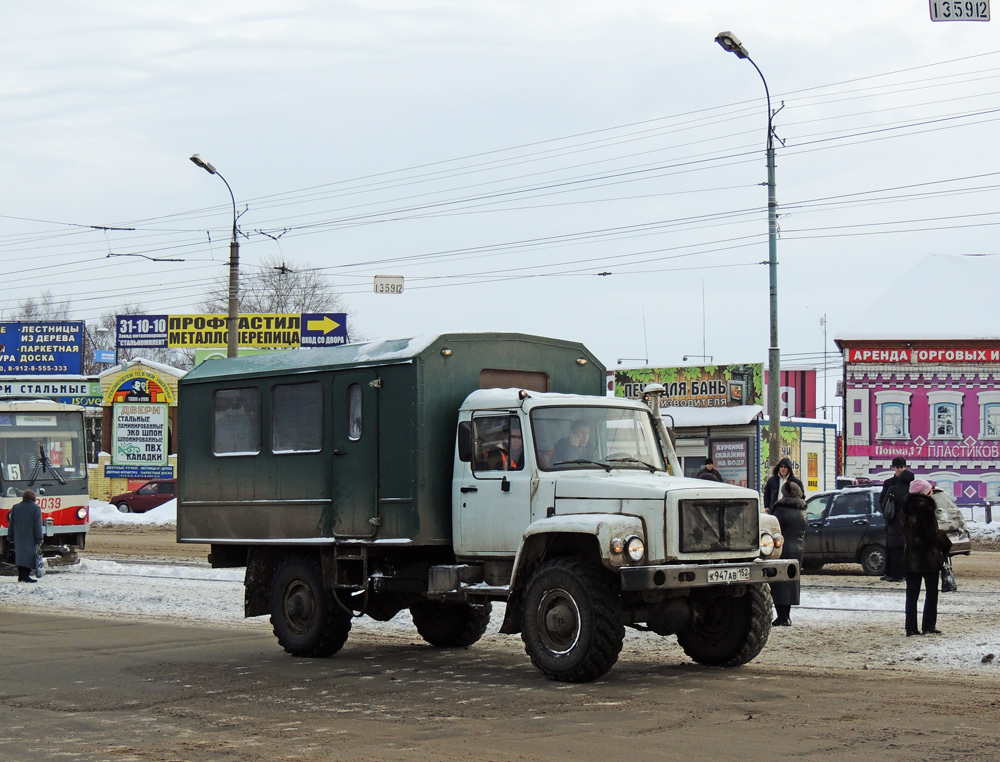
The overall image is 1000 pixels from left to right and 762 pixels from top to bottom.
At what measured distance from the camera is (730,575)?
10.7m

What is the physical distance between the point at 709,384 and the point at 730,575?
35.6m

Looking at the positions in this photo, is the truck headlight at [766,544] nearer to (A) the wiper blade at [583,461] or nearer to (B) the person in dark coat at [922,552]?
(A) the wiper blade at [583,461]

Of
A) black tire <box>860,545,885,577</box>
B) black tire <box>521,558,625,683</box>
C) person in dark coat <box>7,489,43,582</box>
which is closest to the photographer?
black tire <box>521,558,625,683</box>

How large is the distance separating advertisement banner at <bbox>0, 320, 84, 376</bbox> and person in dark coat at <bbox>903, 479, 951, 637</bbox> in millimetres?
54348

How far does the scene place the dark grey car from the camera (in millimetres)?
23484

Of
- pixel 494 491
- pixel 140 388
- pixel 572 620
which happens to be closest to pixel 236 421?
pixel 494 491

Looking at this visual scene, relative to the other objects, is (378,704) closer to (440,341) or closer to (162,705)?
(162,705)

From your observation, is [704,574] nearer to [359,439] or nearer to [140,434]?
[359,439]

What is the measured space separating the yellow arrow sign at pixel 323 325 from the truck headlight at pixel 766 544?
162 ft

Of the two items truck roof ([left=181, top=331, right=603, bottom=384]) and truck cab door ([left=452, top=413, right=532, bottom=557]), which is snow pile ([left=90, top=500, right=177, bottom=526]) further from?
truck cab door ([left=452, top=413, right=532, bottom=557])

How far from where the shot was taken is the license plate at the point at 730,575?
10.6 metres

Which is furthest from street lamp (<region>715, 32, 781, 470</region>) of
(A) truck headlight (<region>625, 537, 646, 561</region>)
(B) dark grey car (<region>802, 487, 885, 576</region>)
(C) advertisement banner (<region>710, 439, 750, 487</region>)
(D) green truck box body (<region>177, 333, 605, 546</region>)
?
(A) truck headlight (<region>625, 537, 646, 561</region>)

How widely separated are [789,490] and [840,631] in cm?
180

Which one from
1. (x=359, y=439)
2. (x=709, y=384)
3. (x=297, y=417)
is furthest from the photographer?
(x=709, y=384)
